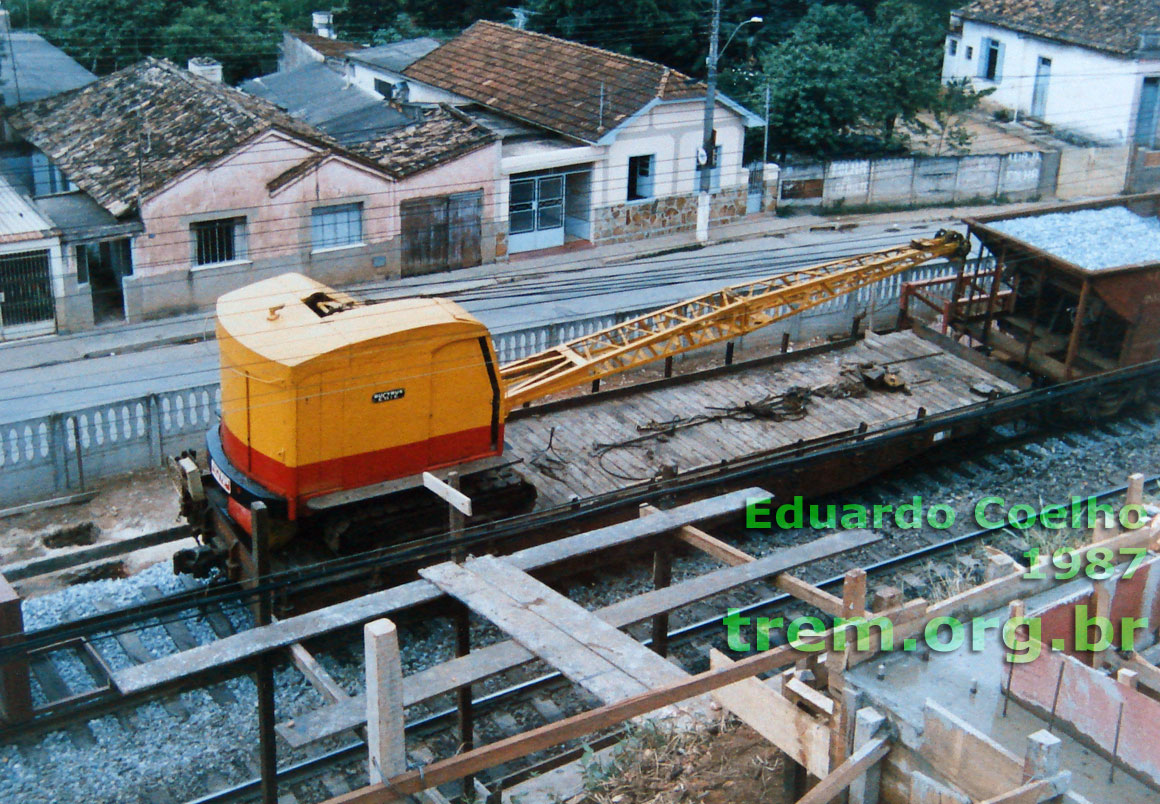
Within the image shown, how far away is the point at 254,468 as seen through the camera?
12789mm

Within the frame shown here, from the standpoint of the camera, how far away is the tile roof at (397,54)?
30.6m

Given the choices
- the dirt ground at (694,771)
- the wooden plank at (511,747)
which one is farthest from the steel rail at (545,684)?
the wooden plank at (511,747)

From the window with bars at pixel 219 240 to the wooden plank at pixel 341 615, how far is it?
14.1 meters

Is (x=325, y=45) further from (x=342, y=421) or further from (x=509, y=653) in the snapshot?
→ (x=509, y=653)

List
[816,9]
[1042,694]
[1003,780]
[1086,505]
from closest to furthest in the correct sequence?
[1003,780] → [1042,694] → [1086,505] → [816,9]

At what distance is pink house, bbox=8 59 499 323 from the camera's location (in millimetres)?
21719

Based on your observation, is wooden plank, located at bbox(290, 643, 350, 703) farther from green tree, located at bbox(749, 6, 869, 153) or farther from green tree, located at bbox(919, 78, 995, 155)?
green tree, located at bbox(919, 78, 995, 155)

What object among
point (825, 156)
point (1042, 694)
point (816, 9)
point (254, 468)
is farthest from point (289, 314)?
point (816, 9)

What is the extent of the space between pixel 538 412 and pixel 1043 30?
80.5 ft

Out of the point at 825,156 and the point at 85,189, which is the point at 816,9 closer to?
the point at 825,156

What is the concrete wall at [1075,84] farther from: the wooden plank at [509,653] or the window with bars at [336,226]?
the wooden plank at [509,653]

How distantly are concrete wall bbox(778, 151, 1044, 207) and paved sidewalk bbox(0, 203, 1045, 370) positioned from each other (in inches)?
20.0

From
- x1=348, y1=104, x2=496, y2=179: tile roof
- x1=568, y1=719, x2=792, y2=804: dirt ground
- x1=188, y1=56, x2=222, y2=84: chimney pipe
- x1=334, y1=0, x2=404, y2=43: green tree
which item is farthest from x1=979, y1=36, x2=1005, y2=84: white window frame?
x1=568, y1=719, x2=792, y2=804: dirt ground

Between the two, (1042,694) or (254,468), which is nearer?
(1042,694)
